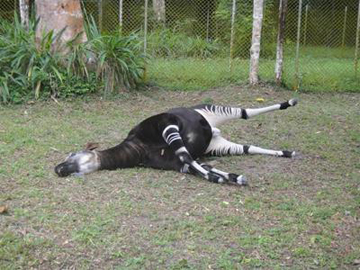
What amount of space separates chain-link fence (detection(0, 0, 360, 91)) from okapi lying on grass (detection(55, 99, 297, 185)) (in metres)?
4.57

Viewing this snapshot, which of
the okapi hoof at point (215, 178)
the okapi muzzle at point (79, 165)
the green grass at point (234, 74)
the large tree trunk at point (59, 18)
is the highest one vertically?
the large tree trunk at point (59, 18)

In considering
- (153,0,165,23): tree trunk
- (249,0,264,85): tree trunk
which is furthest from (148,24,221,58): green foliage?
(249,0,264,85): tree trunk

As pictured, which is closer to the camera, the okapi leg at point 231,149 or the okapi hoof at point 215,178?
the okapi hoof at point 215,178

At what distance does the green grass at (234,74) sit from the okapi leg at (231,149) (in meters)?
4.23

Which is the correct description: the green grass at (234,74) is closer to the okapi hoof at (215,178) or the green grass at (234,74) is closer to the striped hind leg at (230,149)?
the striped hind leg at (230,149)

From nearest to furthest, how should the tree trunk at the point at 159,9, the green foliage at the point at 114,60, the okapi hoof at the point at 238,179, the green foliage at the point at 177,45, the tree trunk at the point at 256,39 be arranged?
the okapi hoof at the point at 238,179 → the green foliage at the point at 114,60 → the tree trunk at the point at 256,39 → the green foliage at the point at 177,45 → the tree trunk at the point at 159,9

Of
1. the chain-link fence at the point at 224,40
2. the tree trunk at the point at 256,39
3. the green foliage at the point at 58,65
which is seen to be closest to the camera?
the green foliage at the point at 58,65

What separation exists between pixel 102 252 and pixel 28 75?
573 cm

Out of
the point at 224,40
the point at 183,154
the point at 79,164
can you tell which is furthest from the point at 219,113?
the point at 224,40

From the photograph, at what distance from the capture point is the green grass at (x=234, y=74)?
10836mm

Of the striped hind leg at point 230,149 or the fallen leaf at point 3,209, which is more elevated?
the striped hind leg at point 230,149

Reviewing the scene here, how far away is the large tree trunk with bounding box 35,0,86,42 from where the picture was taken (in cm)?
942

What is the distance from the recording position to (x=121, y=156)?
556 centimetres

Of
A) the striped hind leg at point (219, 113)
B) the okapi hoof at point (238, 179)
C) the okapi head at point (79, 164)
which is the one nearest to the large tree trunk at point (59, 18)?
the striped hind leg at point (219, 113)
